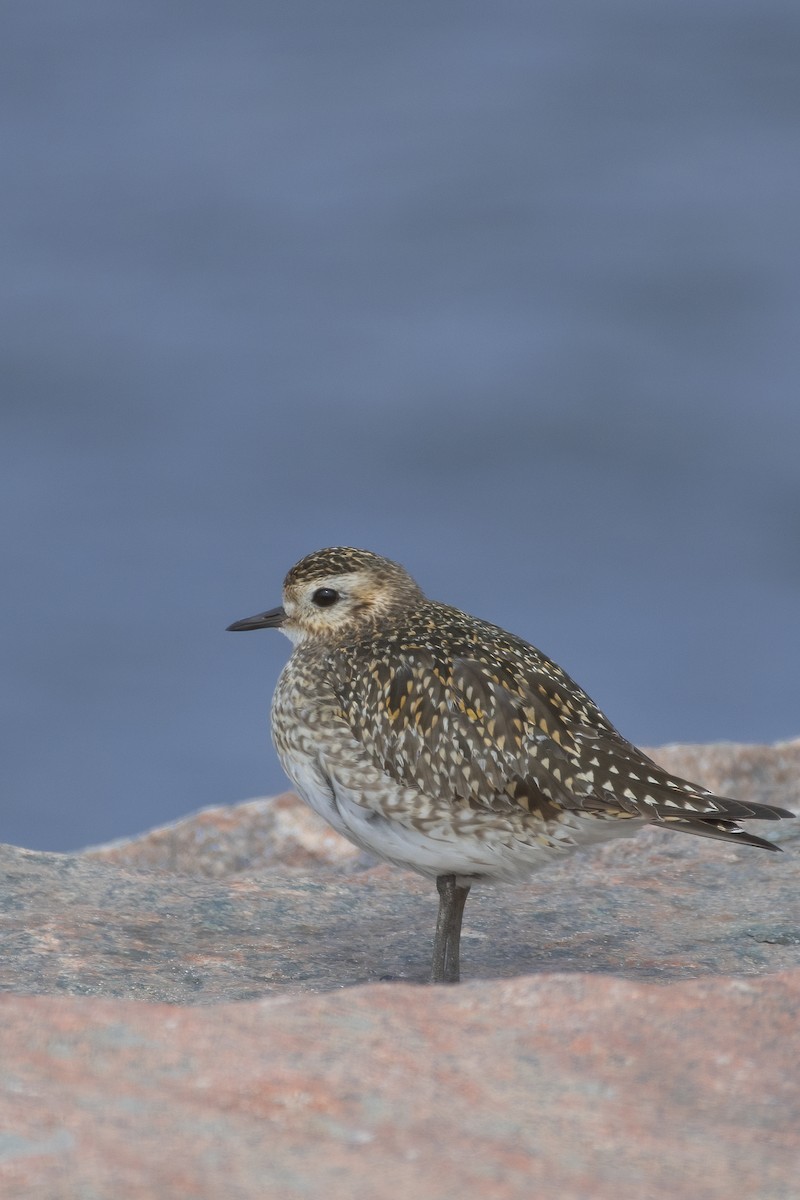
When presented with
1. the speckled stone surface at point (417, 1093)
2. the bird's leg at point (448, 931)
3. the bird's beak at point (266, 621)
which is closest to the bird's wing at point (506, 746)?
the bird's leg at point (448, 931)

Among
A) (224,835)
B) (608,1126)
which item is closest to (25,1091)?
(608,1126)

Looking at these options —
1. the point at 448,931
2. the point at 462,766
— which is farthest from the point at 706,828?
the point at 448,931

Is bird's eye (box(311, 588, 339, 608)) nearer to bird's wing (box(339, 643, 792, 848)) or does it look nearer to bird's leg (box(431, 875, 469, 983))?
bird's wing (box(339, 643, 792, 848))

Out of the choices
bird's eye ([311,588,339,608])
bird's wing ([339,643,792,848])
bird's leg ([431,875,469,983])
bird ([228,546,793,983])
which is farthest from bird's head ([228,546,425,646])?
bird's leg ([431,875,469,983])

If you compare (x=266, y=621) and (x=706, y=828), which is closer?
(x=706, y=828)

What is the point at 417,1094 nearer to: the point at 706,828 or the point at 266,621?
the point at 706,828

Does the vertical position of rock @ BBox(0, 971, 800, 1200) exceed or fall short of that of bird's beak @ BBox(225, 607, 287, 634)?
it falls short
